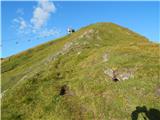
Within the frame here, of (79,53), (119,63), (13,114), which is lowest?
(13,114)

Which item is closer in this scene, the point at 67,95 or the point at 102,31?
the point at 67,95

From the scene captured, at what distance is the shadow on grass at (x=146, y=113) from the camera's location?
111 feet

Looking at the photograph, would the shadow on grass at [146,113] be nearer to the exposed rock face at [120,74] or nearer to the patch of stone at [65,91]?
the exposed rock face at [120,74]

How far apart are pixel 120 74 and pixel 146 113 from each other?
1035 cm

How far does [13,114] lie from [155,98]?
1897cm

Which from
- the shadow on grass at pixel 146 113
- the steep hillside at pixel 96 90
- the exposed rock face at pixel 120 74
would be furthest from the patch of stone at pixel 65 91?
the shadow on grass at pixel 146 113

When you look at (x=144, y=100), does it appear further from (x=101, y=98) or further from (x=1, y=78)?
(x=1, y=78)

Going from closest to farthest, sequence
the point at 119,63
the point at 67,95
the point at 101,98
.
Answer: the point at 101,98 → the point at 67,95 → the point at 119,63

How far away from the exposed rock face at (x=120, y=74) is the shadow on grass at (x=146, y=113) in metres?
7.92

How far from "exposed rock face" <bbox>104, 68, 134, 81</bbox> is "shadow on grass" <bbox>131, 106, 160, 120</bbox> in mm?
7921

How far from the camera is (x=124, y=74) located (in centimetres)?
4331

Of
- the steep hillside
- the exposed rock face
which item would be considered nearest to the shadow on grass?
the steep hillside

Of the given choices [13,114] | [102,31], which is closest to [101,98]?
[13,114]

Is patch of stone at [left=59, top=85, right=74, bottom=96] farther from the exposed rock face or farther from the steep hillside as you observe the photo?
the exposed rock face
